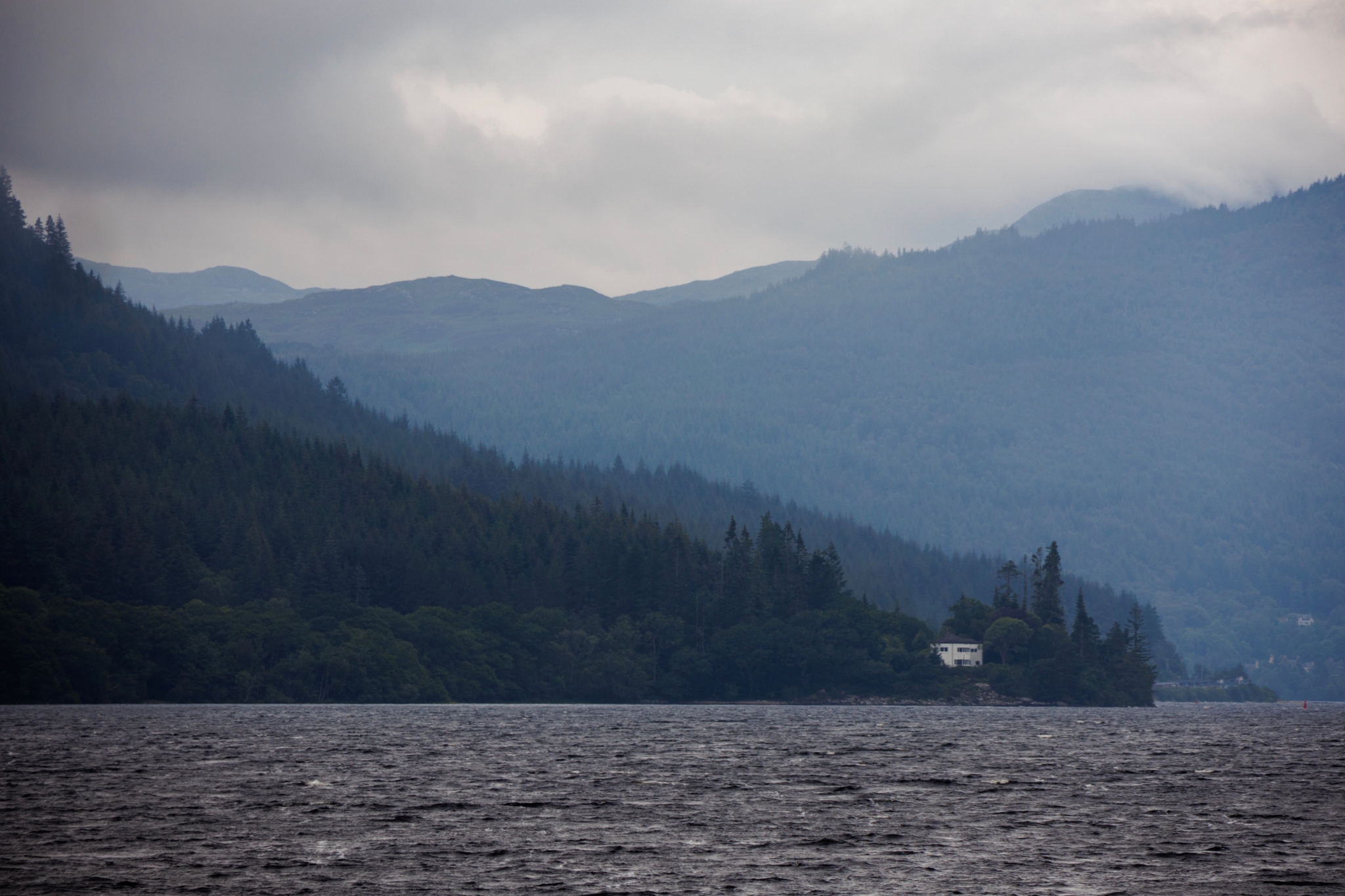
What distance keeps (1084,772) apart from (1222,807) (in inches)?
1045

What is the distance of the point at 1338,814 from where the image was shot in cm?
8894

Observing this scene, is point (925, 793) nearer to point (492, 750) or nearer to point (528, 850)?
point (528, 850)

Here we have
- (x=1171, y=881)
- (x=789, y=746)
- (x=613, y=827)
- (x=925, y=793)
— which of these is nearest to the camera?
(x=1171, y=881)

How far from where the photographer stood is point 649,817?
275ft

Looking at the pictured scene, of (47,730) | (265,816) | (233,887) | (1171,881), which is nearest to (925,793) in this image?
(1171,881)

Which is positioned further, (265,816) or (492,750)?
(492,750)

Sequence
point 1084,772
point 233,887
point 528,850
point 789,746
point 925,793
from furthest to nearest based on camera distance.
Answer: point 789,746, point 1084,772, point 925,793, point 528,850, point 233,887

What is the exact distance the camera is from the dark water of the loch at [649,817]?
206ft

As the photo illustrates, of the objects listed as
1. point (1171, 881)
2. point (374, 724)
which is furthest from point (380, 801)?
point (374, 724)

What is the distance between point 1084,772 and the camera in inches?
4690

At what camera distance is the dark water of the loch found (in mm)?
62719

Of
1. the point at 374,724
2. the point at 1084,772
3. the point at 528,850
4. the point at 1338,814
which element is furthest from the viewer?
the point at 374,724

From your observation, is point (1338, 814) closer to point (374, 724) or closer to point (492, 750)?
point (492, 750)

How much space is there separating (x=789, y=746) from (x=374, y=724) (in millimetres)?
57586
